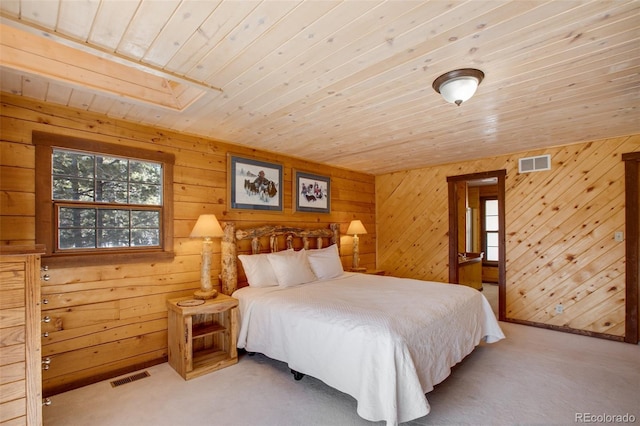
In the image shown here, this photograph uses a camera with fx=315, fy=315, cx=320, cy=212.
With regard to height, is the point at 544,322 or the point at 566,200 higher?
the point at 566,200

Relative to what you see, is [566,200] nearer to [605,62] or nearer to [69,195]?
[605,62]

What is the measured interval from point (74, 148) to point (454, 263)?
4.81 metres

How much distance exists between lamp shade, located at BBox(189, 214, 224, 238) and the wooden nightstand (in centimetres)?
61

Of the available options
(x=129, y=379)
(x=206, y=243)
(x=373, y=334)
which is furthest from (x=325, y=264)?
(x=129, y=379)

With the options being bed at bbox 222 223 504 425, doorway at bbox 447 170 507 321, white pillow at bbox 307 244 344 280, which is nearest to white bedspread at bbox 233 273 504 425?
bed at bbox 222 223 504 425

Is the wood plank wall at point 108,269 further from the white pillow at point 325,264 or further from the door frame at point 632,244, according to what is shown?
the door frame at point 632,244

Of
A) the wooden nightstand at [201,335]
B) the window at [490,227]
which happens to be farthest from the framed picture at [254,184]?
the window at [490,227]

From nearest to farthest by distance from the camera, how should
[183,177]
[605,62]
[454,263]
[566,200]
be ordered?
[605,62], [183,177], [566,200], [454,263]

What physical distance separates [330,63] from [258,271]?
228cm

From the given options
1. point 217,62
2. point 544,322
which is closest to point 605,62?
point 217,62

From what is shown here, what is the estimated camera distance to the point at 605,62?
1.89 metres

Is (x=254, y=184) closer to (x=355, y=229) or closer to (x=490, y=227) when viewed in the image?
(x=355, y=229)

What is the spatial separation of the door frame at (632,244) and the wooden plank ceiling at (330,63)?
45 cm

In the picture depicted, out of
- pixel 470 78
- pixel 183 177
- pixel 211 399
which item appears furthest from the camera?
pixel 183 177
